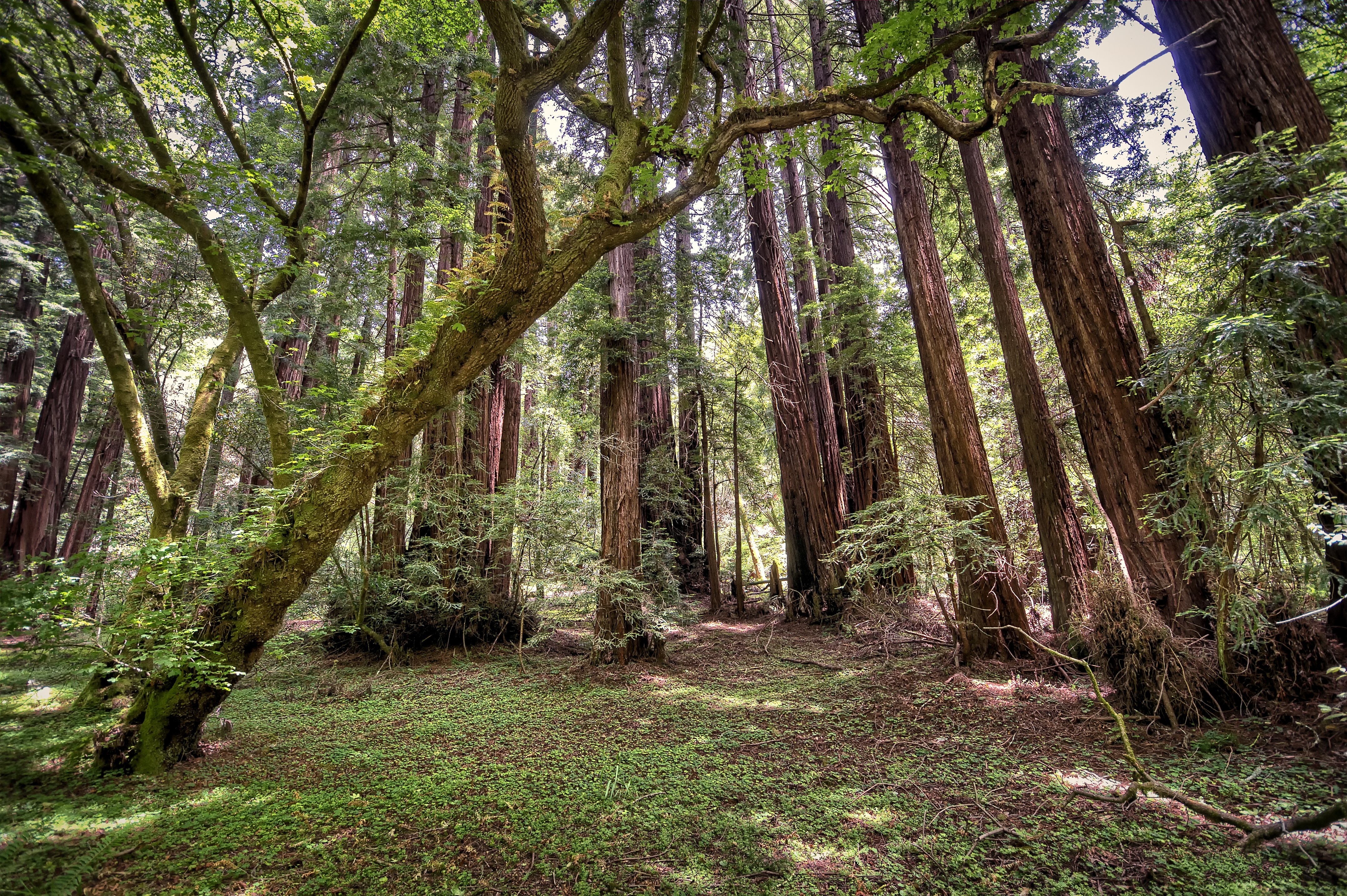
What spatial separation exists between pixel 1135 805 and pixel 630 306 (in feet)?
21.2

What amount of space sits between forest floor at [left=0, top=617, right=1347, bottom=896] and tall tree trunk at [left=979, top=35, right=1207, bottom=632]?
4.12ft

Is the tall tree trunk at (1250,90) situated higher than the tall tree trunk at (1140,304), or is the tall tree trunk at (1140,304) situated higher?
the tall tree trunk at (1250,90)

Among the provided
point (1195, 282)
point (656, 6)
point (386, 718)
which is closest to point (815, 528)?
point (1195, 282)

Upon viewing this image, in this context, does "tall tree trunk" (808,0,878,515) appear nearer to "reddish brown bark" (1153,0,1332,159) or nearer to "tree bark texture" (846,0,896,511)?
"tree bark texture" (846,0,896,511)

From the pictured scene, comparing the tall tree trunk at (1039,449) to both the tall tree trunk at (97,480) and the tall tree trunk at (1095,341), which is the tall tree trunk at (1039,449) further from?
the tall tree trunk at (97,480)

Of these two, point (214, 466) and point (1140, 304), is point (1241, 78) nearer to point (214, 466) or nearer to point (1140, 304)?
point (1140, 304)

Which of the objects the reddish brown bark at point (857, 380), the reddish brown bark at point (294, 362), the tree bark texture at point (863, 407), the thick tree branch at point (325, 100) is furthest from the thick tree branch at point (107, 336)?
the tree bark texture at point (863, 407)

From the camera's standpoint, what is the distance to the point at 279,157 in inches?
307

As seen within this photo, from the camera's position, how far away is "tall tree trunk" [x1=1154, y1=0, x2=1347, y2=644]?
A: 10.5 feet

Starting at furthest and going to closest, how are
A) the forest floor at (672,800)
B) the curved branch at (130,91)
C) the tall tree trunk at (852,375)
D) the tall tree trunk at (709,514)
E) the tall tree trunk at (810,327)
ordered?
the tall tree trunk at (709,514) → the tall tree trunk at (810,327) → the tall tree trunk at (852,375) → the curved branch at (130,91) → the forest floor at (672,800)

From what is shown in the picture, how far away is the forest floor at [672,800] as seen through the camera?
2102 mm

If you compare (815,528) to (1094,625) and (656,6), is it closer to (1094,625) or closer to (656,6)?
(1094,625)

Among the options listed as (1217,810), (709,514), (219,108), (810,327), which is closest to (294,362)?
(219,108)

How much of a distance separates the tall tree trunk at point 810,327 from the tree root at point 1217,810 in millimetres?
5937
